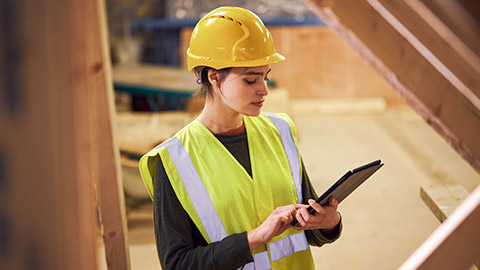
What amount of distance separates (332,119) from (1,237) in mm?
8517

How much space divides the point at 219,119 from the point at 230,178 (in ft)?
0.72


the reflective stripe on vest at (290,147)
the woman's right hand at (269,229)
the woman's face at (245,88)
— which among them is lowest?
the woman's right hand at (269,229)

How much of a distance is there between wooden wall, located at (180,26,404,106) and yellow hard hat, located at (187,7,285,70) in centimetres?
759

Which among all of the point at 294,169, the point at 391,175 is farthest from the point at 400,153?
the point at 294,169

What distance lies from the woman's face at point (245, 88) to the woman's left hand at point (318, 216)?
1.19 ft

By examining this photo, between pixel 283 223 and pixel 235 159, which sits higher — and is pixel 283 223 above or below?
below

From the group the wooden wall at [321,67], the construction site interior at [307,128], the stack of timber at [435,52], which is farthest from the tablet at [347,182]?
the wooden wall at [321,67]

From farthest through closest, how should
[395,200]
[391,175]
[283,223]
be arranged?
[391,175]
[395,200]
[283,223]

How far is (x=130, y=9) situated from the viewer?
38.4ft

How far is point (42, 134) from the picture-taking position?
799 millimetres

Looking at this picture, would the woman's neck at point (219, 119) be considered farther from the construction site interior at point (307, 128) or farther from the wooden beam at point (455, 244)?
the wooden beam at point (455, 244)

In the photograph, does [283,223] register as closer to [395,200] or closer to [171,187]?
[171,187]

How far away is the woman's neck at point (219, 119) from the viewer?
6.64ft

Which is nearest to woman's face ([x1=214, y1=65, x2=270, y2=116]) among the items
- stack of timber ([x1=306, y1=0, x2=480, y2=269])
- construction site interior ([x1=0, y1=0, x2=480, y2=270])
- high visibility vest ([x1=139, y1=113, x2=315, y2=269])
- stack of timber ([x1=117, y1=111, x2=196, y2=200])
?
high visibility vest ([x1=139, y1=113, x2=315, y2=269])
